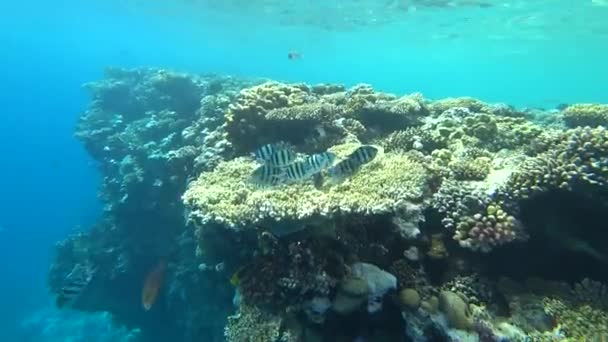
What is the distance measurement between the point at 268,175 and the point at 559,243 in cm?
351

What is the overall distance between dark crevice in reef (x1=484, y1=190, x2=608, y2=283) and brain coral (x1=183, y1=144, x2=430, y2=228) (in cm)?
129

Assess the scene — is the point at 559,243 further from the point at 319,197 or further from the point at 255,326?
the point at 255,326

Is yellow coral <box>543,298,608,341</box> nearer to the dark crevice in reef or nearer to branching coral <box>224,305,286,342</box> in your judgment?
the dark crevice in reef

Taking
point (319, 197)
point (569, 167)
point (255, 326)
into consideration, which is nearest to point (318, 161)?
point (319, 197)

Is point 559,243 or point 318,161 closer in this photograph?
point 318,161

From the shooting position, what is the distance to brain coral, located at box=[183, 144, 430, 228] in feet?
15.9

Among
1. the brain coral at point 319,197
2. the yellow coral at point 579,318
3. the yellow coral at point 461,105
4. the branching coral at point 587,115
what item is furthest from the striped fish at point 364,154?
the branching coral at point 587,115

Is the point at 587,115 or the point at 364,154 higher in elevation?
the point at 364,154

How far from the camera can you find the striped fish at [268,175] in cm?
481

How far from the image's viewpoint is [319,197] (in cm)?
497

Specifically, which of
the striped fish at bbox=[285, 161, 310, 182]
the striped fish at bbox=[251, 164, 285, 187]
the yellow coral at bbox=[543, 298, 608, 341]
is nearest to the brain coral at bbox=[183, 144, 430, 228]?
the striped fish at bbox=[251, 164, 285, 187]

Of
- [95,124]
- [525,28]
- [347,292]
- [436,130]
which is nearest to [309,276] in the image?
[347,292]

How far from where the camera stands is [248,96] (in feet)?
27.3

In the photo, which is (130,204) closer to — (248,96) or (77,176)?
(248,96)
